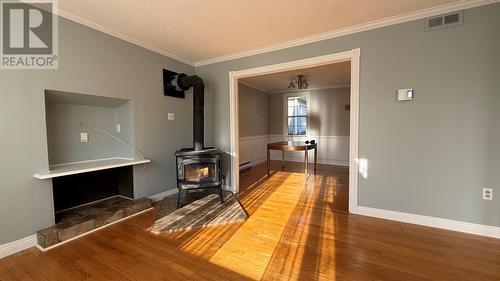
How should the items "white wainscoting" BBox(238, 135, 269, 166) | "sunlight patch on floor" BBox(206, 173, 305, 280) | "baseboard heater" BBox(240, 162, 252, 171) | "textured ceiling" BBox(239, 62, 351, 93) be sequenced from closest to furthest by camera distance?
"sunlight patch on floor" BBox(206, 173, 305, 280)
"textured ceiling" BBox(239, 62, 351, 93)
"baseboard heater" BBox(240, 162, 252, 171)
"white wainscoting" BBox(238, 135, 269, 166)

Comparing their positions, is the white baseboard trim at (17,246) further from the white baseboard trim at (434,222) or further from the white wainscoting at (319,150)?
the white wainscoting at (319,150)

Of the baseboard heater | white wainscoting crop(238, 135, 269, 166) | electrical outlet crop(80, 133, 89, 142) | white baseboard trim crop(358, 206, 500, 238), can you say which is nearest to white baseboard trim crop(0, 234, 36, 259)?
electrical outlet crop(80, 133, 89, 142)

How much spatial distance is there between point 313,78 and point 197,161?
3.60 m

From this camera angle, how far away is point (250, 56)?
3.34 m

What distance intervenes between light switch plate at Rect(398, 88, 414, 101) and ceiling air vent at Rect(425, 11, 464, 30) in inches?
26.5

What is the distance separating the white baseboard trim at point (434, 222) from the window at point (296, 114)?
4166 mm

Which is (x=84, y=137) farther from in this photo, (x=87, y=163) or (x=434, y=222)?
(x=434, y=222)

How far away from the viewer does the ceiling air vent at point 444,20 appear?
6.91 ft

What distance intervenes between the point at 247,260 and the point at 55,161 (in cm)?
256

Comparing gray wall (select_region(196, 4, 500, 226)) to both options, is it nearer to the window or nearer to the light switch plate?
the light switch plate

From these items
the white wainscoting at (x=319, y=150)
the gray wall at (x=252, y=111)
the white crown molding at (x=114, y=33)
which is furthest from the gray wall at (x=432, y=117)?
the white wainscoting at (x=319, y=150)

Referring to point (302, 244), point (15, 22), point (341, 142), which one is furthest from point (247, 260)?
point (341, 142)

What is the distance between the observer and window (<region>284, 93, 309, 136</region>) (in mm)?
6586

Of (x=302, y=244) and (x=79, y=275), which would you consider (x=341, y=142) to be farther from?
(x=79, y=275)
